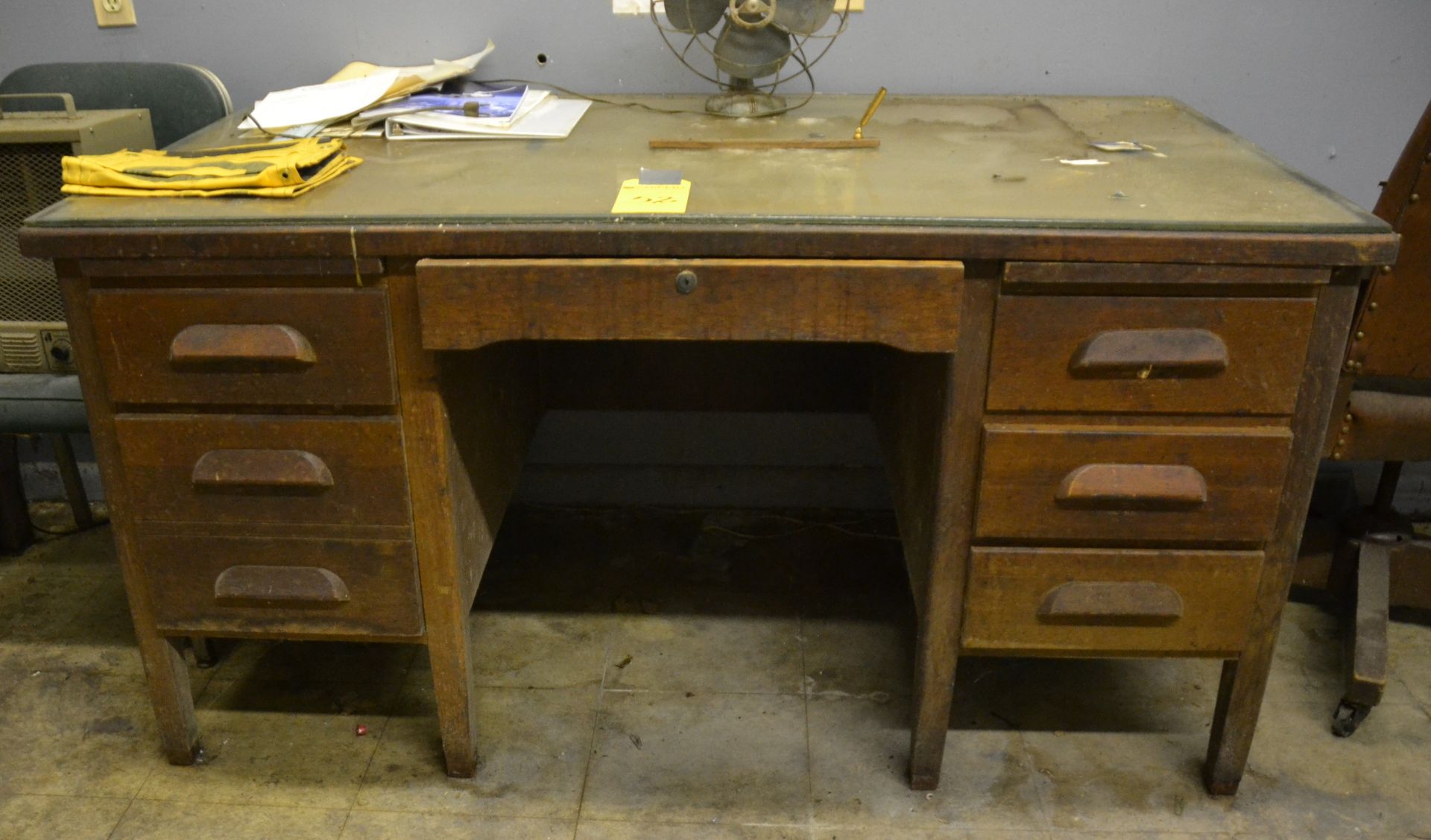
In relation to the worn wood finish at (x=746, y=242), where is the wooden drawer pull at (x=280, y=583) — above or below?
below

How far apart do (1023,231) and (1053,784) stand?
0.83 metres

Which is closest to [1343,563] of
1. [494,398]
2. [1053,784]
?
[1053,784]

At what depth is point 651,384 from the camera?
212 cm

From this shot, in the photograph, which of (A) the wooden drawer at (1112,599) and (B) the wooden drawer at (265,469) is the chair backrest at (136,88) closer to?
(B) the wooden drawer at (265,469)

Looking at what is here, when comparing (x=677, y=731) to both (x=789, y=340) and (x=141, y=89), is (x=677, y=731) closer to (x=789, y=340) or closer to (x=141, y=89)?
(x=789, y=340)

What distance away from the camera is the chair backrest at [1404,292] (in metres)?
1.47

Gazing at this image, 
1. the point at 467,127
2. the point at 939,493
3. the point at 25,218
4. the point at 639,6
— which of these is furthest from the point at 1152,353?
the point at 25,218

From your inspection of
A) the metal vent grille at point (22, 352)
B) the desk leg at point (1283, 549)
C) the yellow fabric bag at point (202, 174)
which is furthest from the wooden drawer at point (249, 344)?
the desk leg at point (1283, 549)

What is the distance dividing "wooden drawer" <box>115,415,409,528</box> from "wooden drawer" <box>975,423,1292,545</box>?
2.44 ft

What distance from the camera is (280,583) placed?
1.45m

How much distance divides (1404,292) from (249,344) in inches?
58.8

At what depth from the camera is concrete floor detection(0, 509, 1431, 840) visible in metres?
1.55

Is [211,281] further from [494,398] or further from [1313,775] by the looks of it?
[1313,775]

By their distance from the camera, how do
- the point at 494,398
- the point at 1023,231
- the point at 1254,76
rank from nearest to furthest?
1. the point at 1023,231
2. the point at 494,398
3. the point at 1254,76
